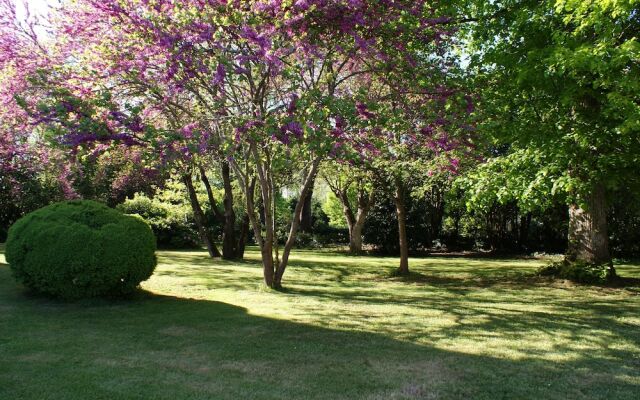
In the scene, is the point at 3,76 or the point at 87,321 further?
the point at 3,76

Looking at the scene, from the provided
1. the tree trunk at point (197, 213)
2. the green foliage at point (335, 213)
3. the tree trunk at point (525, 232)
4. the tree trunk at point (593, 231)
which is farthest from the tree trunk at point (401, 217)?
the green foliage at point (335, 213)

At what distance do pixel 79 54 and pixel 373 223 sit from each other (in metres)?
17.0

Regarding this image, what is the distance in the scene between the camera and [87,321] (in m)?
6.96

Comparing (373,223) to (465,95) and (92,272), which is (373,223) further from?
(92,272)

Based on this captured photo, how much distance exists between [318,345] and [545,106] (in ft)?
23.0

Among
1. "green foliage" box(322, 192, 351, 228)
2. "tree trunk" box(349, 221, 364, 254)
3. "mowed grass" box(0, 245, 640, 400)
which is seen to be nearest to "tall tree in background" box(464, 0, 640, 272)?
"mowed grass" box(0, 245, 640, 400)

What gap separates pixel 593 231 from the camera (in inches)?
480

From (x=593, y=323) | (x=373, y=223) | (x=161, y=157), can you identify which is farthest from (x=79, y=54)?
(x=373, y=223)

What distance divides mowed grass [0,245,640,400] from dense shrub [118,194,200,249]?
1155 centimetres

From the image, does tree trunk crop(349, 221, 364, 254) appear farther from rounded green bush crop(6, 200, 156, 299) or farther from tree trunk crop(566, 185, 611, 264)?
rounded green bush crop(6, 200, 156, 299)

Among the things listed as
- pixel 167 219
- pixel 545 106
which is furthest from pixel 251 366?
pixel 167 219

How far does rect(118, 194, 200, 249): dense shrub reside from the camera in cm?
2156

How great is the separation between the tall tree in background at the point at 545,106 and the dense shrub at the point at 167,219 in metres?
14.6

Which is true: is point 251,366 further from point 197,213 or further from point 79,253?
point 197,213
